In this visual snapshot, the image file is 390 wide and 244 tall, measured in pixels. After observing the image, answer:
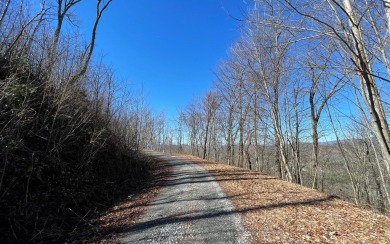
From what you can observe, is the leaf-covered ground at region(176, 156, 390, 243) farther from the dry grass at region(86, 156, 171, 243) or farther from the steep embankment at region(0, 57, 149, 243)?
the steep embankment at region(0, 57, 149, 243)

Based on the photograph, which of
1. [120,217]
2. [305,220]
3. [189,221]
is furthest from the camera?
[120,217]

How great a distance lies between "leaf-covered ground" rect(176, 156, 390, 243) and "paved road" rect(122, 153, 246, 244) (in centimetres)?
42

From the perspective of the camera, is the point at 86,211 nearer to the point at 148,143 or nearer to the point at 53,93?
the point at 53,93

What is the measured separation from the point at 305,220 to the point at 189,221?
2844mm

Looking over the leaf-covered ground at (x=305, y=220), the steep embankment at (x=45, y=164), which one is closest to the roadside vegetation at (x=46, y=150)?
the steep embankment at (x=45, y=164)

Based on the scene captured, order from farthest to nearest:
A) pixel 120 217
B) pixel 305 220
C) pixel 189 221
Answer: pixel 120 217
pixel 189 221
pixel 305 220

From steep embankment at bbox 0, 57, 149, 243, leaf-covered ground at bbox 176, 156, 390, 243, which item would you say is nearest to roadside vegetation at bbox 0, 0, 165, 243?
steep embankment at bbox 0, 57, 149, 243

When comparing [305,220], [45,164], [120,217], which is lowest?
[120,217]

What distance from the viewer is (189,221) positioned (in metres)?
6.40

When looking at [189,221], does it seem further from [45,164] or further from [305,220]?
[45,164]

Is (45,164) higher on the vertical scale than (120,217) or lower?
higher

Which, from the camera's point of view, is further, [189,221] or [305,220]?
[189,221]

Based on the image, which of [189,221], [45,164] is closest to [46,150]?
[45,164]

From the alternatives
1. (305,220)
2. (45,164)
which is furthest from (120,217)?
(305,220)
